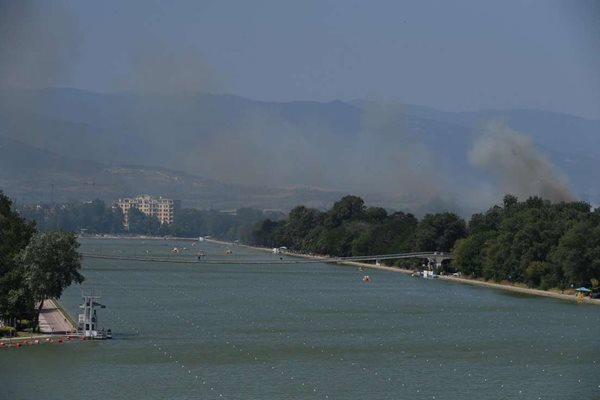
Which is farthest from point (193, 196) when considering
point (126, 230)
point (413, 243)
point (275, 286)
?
point (275, 286)

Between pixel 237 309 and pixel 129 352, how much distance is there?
42.4ft

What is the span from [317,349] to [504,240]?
1121 inches

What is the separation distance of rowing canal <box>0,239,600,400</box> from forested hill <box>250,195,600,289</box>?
232cm

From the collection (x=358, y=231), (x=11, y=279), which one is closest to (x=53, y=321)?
(x=11, y=279)

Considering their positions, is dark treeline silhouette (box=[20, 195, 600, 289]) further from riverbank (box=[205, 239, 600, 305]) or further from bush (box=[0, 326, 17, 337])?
bush (box=[0, 326, 17, 337])

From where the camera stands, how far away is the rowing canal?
2631 cm

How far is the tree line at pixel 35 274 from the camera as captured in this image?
33.1 metres

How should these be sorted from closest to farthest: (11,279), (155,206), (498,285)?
(11,279) < (498,285) < (155,206)

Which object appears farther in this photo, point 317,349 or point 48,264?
point 48,264

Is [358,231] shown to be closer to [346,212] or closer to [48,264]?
[346,212]

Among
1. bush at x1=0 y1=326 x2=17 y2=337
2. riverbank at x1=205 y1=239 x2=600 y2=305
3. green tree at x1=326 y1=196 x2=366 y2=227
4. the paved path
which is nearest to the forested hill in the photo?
riverbank at x1=205 y1=239 x2=600 y2=305

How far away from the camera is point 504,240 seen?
59.8 metres

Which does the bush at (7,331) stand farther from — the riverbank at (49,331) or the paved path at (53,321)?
the paved path at (53,321)

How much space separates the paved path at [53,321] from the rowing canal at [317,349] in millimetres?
1034
